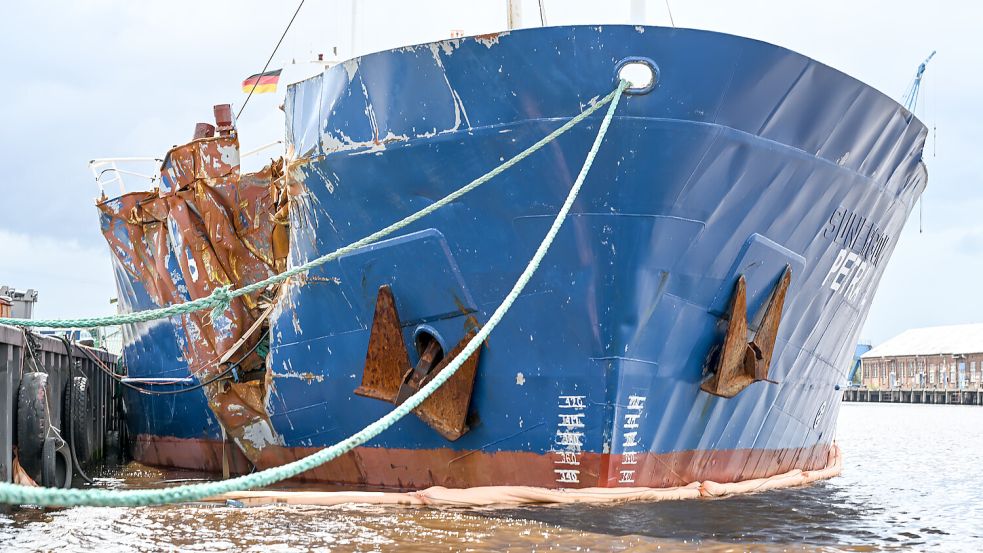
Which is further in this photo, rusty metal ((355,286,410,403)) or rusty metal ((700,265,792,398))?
rusty metal ((355,286,410,403))

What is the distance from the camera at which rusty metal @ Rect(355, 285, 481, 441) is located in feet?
22.3

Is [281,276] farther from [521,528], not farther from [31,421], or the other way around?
[31,421]

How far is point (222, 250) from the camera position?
920cm

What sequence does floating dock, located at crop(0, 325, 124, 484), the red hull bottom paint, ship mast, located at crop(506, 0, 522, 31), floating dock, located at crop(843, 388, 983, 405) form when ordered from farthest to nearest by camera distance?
floating dock, located at crop(843, 388, 983, 405) < ship mast, located at crop(506, 0, 522, 31) < floating dock, located at crop(0, 325, 124, 484) < the red hull bottom paint

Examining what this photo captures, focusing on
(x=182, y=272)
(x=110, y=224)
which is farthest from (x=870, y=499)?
(x=110, y=224)

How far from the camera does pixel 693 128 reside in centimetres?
633

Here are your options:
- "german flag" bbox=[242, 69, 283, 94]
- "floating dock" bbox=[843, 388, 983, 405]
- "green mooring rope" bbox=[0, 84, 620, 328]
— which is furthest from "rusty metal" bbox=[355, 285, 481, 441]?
"floating dock" bbox=[843, 388, 983, 405]

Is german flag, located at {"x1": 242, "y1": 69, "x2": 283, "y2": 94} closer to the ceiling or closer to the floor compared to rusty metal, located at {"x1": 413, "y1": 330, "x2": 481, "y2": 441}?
closer to the ceiling

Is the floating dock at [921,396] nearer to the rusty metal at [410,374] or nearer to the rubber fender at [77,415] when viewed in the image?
the rubber fender at [77,415]

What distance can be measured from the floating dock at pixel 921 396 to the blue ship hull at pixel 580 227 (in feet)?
185

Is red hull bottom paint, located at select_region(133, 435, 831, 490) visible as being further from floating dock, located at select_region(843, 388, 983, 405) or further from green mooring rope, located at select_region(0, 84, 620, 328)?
floating dock, located at select_region(843, 388, 983, 405)

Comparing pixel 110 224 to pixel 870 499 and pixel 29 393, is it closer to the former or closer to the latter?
pixel 29 393

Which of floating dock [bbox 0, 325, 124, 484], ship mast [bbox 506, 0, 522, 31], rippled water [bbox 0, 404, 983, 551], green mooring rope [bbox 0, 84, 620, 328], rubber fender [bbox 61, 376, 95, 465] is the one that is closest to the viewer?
green mooring rope [bbox 0, 84, 620, 328]

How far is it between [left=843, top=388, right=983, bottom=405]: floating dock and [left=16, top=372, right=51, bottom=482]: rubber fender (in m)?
57.8
